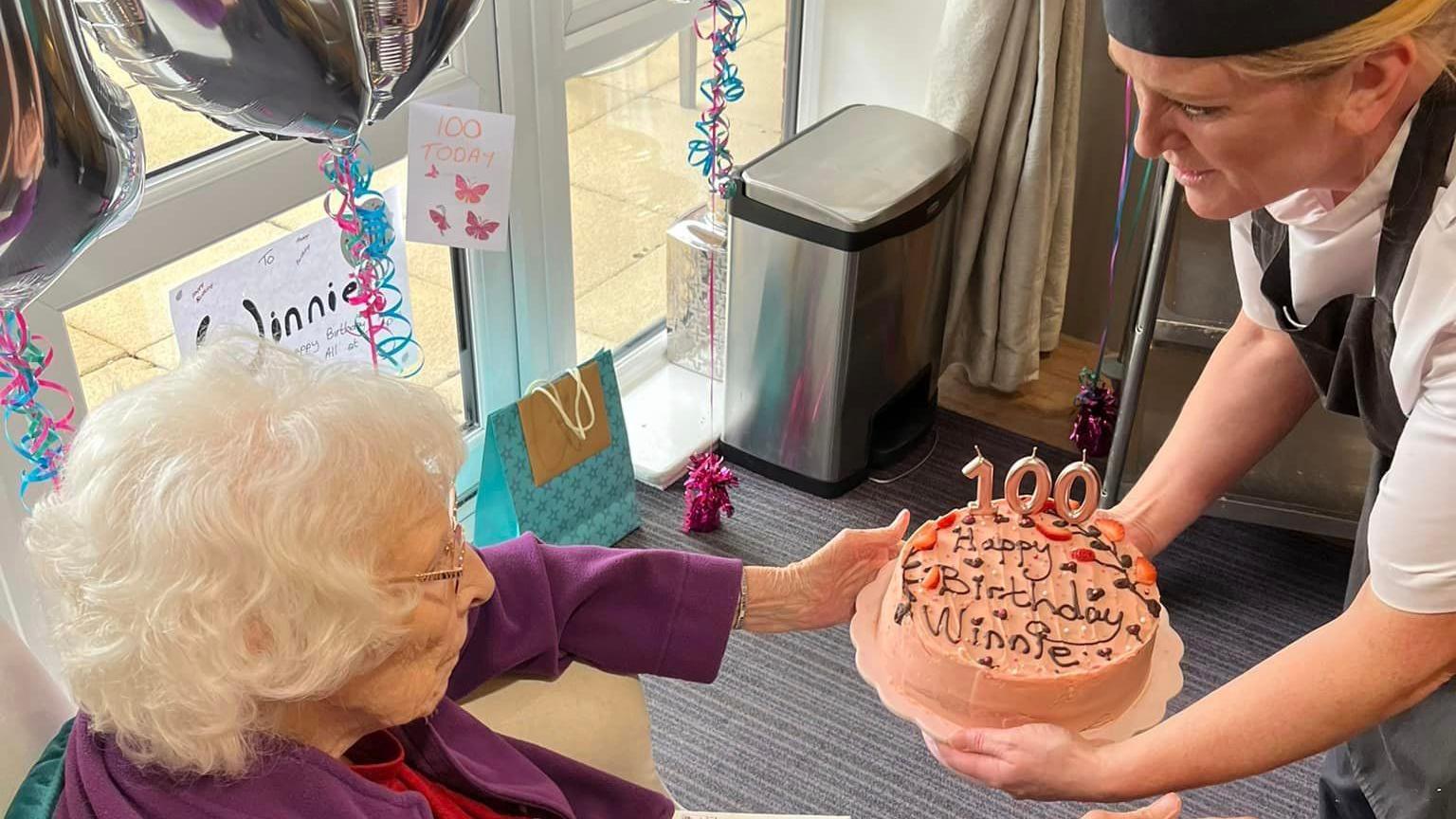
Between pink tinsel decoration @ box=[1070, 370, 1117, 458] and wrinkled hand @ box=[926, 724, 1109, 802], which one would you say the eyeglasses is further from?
pink tinsel decoration @ box=[1070, 370, 1117, 458]

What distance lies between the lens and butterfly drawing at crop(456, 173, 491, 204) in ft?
6.11

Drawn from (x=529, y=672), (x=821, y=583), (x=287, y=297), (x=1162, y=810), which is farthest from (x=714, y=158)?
(x=1162, y=810)

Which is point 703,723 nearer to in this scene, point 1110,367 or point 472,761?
point 472,761

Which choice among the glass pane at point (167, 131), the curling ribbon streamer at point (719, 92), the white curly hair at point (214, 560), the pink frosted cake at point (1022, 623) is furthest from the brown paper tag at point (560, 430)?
the white curly hair at point (214, 560)

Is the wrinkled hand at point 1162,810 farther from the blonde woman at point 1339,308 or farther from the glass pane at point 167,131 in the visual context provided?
the glass pane at point 167,131

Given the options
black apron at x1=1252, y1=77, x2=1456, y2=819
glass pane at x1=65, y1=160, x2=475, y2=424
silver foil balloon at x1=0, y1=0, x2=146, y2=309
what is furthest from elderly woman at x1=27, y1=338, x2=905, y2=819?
black apron at x1=1252, y1=77, x2=1456, y2=819

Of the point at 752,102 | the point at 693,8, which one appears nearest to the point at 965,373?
the point at 752,102

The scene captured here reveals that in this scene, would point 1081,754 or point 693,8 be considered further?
point 693,8

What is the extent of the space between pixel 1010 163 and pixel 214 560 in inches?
77.3

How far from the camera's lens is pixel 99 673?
1.00 m

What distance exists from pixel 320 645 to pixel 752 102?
2.19 meters

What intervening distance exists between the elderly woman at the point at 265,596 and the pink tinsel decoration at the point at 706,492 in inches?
48.8

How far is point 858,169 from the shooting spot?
8.11 ft

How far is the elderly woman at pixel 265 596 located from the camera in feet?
3.24
